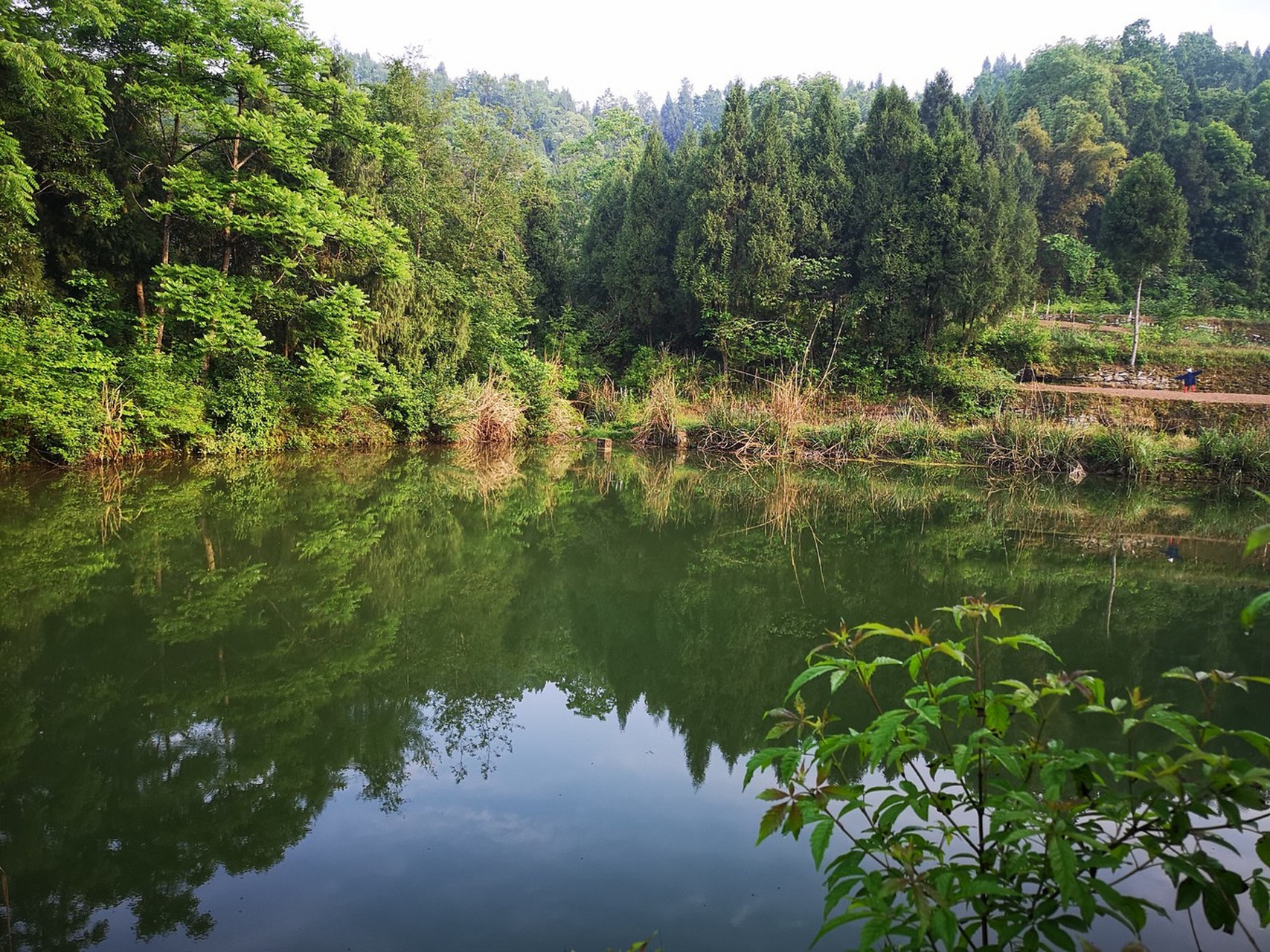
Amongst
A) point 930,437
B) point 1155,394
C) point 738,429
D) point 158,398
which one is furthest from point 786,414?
point 158,398

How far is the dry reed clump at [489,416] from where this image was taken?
1586 cm

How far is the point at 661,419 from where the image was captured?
53.9 ft

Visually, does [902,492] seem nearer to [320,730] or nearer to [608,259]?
[320,730]

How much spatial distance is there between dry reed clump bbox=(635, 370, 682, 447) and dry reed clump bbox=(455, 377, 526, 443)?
2451 mm

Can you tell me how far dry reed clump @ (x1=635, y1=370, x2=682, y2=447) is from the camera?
1631cm

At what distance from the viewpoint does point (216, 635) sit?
5.00m

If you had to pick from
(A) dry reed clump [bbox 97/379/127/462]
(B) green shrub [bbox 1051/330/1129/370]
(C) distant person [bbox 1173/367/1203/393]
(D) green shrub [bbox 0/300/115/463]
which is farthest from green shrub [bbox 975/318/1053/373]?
(D) green shrub [bbox 0/300/115/463]

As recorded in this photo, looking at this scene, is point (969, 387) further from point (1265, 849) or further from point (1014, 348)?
point (1265, 849)

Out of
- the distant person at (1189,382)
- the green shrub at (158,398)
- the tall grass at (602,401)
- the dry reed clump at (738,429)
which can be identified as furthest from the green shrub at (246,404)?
the distant person at (1189,382)

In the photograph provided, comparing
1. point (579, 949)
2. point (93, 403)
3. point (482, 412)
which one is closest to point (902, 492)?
point (482, 412)

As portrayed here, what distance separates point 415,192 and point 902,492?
10.3 m

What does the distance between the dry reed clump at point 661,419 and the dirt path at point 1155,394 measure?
25.4 feet

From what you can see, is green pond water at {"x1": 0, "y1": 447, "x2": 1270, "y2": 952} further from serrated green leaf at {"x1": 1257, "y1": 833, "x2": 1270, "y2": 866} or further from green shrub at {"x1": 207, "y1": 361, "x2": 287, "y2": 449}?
green shrub at {"x1": 207, "y1": 361, "x2": 287, "y2": 449}

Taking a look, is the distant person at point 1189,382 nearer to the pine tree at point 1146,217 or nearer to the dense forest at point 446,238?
the pine tree at point 1146,217
